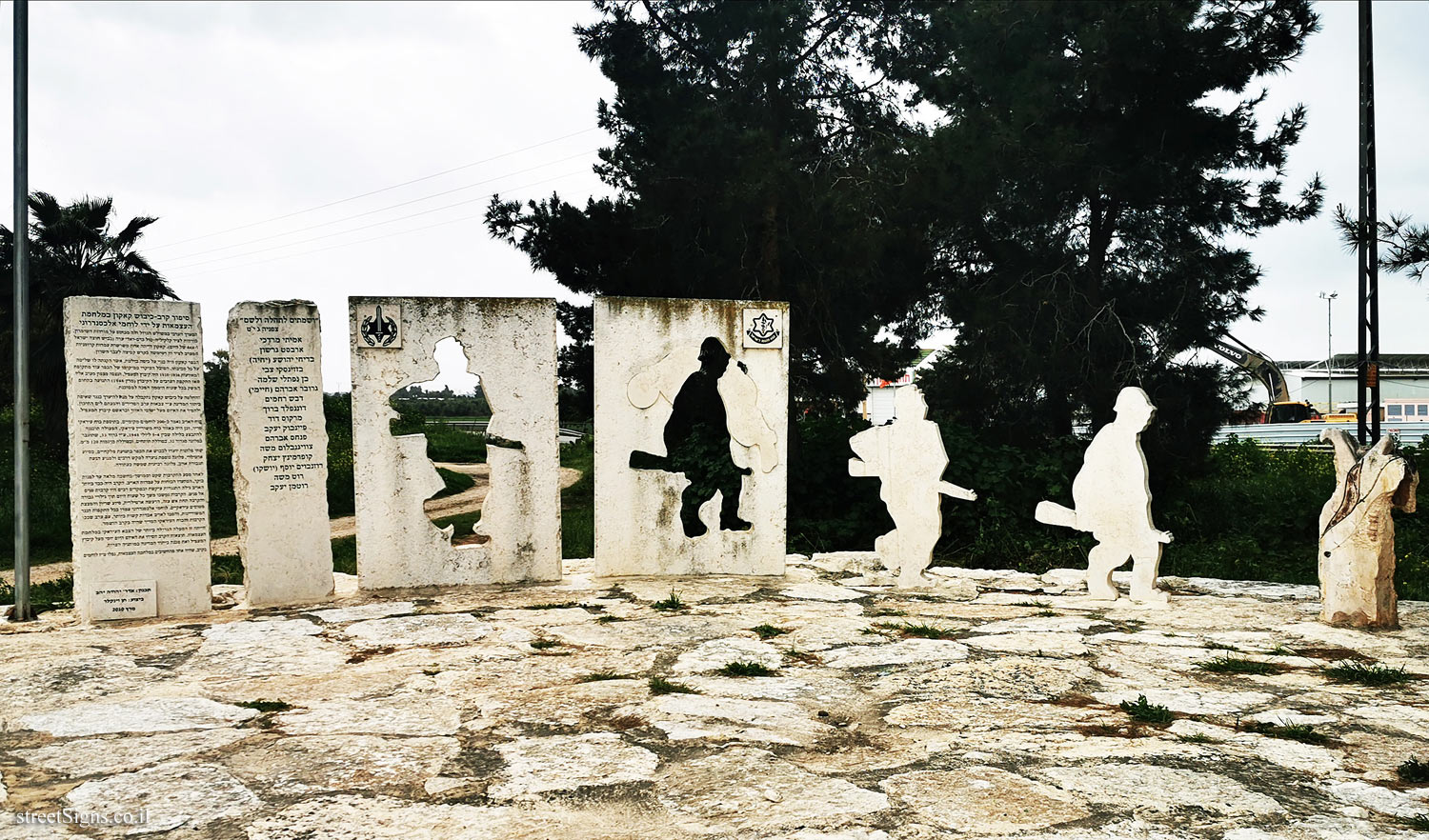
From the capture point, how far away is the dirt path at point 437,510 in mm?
11398

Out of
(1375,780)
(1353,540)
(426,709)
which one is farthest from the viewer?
(1353,540)

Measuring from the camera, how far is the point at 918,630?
6.76m

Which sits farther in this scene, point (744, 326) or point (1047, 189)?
point (1047, 189)

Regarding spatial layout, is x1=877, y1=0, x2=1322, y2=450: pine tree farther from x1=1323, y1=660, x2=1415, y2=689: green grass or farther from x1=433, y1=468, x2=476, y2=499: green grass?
x1=433, y1=468, x2=476, y2=499: green grass

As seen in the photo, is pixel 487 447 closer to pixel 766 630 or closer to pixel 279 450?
pixel 279 450

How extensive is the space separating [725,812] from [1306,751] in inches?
92.8

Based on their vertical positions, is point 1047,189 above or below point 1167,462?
above

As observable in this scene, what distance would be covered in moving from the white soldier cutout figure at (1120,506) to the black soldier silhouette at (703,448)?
4442 mm

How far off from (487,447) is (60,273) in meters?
12.4

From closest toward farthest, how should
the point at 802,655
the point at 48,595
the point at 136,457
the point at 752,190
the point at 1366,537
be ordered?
the point at 802,655
the point at 1366,537
the point at 136,457
the point at 48,595
the point at 752,190

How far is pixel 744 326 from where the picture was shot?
892 cm

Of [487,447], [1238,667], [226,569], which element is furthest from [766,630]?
[226,569]

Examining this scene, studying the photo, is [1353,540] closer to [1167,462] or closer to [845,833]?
[845,833]

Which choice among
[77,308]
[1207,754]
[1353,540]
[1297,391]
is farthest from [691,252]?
[1297,391]
